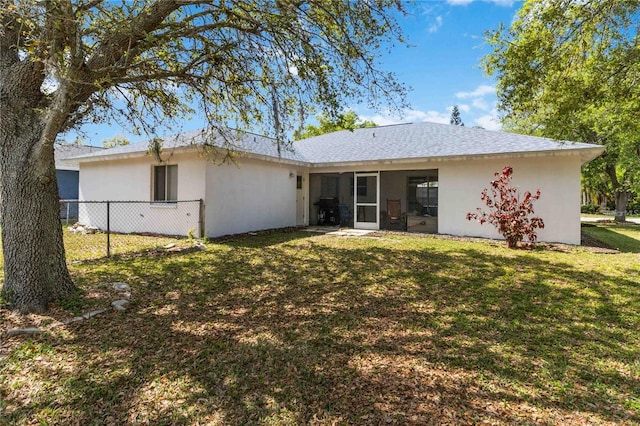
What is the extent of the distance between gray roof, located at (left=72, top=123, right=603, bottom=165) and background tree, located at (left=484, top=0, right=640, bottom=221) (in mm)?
1441

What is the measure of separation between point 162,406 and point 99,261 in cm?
563

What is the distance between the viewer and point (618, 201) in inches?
839

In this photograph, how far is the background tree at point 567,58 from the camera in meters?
7.13

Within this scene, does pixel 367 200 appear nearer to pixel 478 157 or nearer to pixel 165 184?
pixel 478 157

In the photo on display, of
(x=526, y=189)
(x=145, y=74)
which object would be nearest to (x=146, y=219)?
(x=145, y=74)

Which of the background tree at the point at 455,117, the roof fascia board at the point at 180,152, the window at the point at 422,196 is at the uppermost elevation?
the background tree at the point at 455,117

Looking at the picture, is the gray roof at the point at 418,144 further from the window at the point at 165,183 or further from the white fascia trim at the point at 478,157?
the window at the point at 165,183

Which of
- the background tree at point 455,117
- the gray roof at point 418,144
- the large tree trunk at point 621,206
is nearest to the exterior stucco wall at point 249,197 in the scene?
the gray roof at point 418,144

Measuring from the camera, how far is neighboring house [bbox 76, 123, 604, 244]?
10000 millimetres

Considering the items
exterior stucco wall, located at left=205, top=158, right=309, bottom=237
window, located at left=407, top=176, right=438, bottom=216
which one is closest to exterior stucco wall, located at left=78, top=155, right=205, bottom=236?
exterior stucco wall, located at left=205, top=158, right=309, bottom=237

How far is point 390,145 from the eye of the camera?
45.4ft

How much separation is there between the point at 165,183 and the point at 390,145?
333 inches

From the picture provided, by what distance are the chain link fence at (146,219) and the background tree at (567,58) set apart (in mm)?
8685

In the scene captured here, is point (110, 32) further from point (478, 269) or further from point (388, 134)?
point (388, 134)
